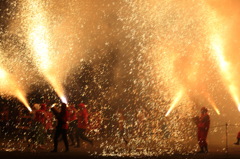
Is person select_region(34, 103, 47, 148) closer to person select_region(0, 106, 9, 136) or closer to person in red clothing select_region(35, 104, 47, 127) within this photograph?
person in red clothing select_region(35, 104, 47, 127)

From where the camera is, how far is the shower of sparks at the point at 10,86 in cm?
1762

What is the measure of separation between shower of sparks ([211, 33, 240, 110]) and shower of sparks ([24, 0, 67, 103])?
273 inches

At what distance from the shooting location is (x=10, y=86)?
60.3 ft

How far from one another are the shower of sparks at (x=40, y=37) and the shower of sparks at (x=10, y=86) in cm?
144

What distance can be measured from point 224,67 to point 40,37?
797cm

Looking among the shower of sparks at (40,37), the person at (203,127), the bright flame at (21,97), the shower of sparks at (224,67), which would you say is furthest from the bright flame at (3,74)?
the person at (203,127)

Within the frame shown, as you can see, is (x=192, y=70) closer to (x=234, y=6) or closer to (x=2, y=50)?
(x=234, y=6)

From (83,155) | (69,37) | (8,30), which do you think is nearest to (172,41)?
(69,37)

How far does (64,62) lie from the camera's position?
18250mm

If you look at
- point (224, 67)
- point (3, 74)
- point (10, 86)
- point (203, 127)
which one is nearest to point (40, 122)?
point (203, 127)

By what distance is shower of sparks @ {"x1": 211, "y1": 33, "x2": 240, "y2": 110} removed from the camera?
16766mm

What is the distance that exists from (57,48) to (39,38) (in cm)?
113

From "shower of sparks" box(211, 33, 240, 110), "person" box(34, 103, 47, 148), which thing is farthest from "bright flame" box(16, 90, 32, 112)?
"shower of sparks" box(211, 33, 240, 110)

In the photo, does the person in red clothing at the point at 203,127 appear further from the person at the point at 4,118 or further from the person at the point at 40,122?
the person at the point at 4,118
